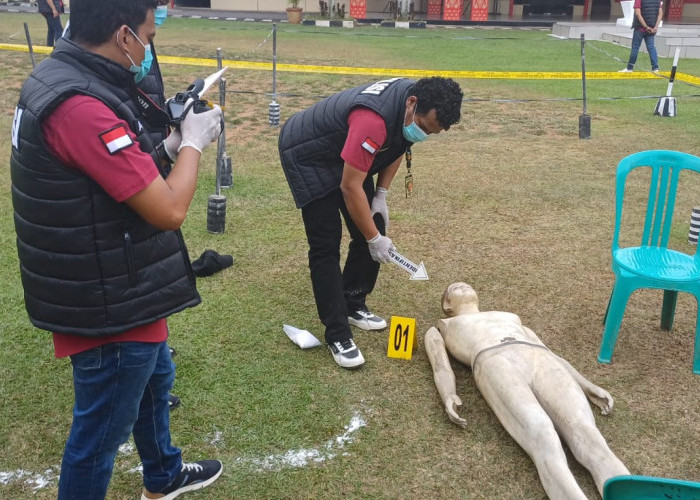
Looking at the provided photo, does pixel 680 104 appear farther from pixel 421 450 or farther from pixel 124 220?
pixel 124 220

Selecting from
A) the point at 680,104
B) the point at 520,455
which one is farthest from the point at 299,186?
the point at 680,104

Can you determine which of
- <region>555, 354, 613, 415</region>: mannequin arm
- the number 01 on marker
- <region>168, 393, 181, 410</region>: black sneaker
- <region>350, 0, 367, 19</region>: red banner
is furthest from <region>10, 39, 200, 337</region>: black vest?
<region>350, 0, 367, 19</region>: red banner

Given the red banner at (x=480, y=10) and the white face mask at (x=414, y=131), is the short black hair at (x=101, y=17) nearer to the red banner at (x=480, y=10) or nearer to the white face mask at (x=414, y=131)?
the white face mask at (x=414, y=131)

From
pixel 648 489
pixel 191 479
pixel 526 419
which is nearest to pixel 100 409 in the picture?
pixel 191 479

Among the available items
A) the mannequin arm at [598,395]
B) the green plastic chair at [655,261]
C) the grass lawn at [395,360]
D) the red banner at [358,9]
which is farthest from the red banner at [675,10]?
the mannequin arm at [598,395]

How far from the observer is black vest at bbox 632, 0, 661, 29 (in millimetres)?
13414

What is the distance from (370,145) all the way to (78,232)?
1617mm

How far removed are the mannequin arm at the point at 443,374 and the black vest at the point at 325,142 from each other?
1005mm

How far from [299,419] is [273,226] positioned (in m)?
2.72

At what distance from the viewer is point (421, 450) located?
9.75 ft

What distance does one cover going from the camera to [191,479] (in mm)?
2668

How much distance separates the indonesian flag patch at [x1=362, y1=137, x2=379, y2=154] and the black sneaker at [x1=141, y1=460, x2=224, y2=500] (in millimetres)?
1590

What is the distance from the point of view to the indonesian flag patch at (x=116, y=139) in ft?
5.64

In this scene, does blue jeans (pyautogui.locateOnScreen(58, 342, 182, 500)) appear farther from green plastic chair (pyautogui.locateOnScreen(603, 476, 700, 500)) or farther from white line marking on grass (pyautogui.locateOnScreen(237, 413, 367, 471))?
green plastic chair (pyautogui.locateOnScreen(603, 476, 700, 500))
